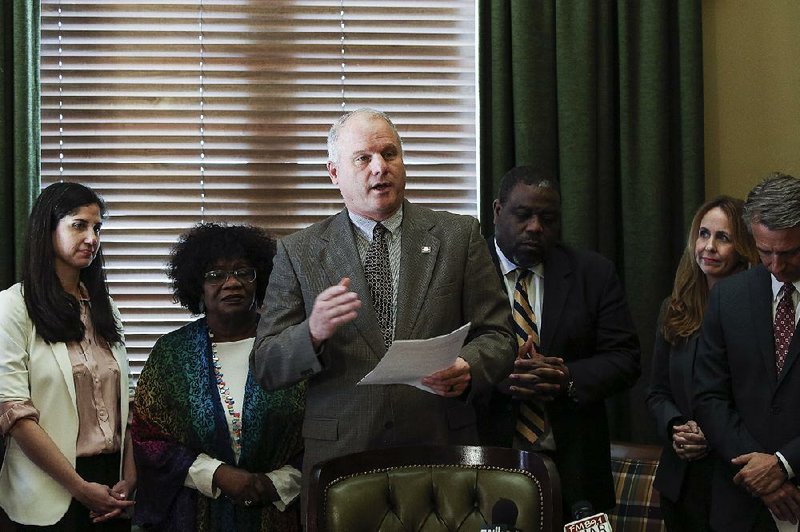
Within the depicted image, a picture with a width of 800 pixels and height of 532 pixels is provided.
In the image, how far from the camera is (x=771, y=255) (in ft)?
9.12

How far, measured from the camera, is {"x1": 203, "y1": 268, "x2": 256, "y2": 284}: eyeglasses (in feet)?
10.7

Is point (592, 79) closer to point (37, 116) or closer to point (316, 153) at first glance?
point (316, 153)

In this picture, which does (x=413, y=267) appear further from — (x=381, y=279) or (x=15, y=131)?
(x=15, y=131)

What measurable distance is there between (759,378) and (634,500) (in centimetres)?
135

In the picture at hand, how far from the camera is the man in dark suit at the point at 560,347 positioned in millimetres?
3086

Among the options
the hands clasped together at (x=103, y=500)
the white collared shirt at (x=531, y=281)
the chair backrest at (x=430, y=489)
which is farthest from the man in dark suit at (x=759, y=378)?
the hands clasped together at (x=103, y=500)

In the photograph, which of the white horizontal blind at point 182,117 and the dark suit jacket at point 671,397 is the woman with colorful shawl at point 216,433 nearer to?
the white horizontal blind at point 182,117

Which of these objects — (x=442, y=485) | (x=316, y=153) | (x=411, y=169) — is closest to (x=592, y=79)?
(x=411, y=169)

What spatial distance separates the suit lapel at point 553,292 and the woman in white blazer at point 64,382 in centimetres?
142

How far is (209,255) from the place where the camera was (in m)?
3.36

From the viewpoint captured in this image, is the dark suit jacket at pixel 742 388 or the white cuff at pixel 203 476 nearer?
the dark suit jacket at pixel 742 388

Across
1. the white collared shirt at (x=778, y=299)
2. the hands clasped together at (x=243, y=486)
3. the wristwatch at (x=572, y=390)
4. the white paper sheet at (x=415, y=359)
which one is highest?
the white collared shirt at (x=778, y=299)

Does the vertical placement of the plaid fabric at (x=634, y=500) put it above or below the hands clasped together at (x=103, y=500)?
below

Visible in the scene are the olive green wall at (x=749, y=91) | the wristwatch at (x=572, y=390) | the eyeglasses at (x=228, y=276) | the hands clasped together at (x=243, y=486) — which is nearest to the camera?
the hands clasped together at (x=243, y=486)
